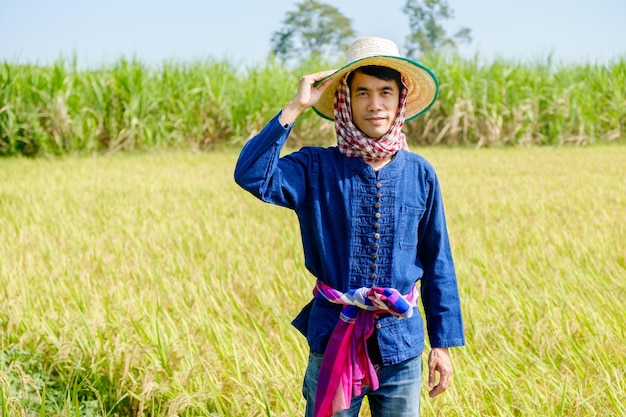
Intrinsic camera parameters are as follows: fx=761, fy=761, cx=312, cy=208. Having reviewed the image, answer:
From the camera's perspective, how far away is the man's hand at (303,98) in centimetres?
174

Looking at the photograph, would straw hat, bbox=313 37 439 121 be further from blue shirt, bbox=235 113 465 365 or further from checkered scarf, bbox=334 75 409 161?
blue shirt, bbox=235 113 465 365

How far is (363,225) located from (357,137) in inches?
8.2

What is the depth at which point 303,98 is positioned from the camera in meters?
1.76

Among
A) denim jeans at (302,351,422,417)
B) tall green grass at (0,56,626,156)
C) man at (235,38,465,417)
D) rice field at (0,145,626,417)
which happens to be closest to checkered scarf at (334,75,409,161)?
man at (235,38,465,417)

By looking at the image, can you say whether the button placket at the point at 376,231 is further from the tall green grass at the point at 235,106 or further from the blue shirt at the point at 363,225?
the tall green grass at the point at 235,106

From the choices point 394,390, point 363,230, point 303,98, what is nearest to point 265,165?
point 303,98

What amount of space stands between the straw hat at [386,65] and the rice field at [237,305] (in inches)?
34.5

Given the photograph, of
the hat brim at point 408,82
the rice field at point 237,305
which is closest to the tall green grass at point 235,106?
the rice field at point 237,305

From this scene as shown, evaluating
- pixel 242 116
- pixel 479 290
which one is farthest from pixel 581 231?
pixel 242 116

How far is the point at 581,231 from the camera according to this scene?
4770 millimetres

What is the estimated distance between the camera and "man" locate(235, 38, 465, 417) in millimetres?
1740

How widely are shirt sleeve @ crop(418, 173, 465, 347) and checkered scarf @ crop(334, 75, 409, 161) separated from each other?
155mm

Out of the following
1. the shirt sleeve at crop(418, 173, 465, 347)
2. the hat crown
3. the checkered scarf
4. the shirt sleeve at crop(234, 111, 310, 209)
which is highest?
the hat crown

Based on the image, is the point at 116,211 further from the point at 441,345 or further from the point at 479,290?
the point at 441,345
